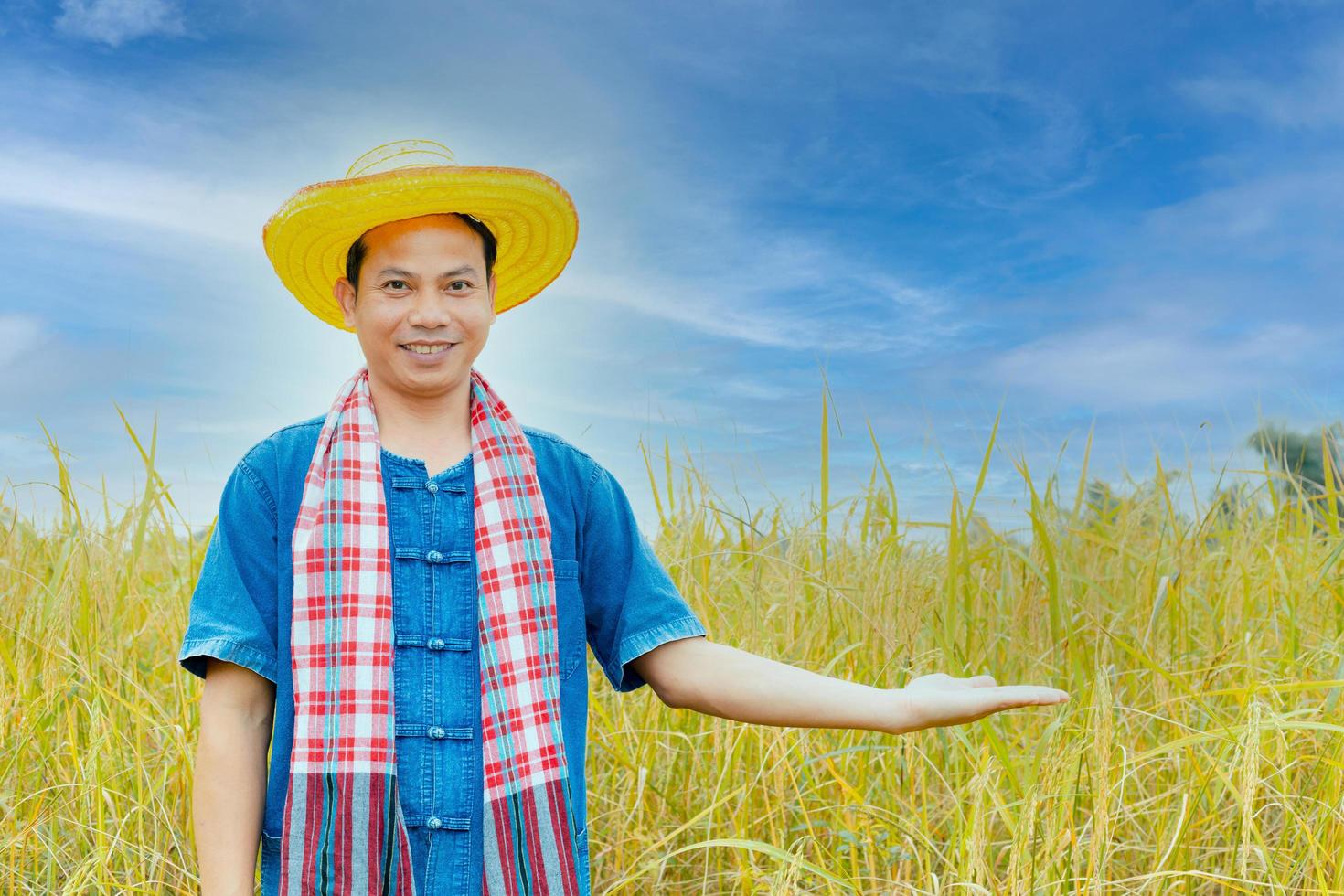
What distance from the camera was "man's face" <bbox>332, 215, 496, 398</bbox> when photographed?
6.00 ft

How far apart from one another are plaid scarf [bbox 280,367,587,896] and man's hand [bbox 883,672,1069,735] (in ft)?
1.84

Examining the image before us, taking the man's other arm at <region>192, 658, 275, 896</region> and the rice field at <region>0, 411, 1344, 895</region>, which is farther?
the rice field at <region>0, 411, 1344, 895</region>

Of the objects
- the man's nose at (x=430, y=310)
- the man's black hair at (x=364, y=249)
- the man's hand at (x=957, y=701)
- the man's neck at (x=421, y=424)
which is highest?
the man's black hair at (x=364, y=249)

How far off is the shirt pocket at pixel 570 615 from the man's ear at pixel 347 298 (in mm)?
545

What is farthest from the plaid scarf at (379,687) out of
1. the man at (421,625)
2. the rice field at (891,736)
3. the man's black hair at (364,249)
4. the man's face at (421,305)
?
the rice field at (891,736)

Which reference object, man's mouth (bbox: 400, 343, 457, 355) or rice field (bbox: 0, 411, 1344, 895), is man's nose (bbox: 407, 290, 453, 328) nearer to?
man's mouth (bbox: 400, 343, 457, 355)

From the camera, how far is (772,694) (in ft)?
6.23

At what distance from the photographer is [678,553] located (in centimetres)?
372

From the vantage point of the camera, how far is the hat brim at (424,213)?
185 centimetres

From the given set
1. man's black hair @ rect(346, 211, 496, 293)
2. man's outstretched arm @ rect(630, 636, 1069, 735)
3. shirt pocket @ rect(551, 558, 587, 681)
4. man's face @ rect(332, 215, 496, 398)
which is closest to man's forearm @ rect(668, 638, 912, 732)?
man's outstretched arm @ rect(630, 636, 1069, 735)

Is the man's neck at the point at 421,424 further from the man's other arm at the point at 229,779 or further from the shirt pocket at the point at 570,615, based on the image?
the man's other arm at the point at 229,779

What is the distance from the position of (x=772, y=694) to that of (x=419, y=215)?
99 centimetres

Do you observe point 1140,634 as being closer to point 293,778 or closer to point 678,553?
point 678,553

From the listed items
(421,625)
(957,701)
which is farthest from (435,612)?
(957,701)
